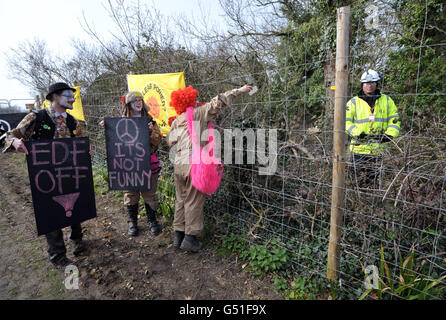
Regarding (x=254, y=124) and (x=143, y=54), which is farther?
(x=143, y=54)

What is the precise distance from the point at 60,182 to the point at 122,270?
1.17 m

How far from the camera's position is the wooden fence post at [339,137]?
1887 millimetres

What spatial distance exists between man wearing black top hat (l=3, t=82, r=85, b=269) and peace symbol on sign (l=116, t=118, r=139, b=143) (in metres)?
0.50

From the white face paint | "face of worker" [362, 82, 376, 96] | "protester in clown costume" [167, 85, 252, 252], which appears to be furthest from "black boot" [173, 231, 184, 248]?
"face of worker" [362, 82, 376, 96]

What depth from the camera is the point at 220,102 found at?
2.56 metres

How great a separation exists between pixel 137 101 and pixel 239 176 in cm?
160

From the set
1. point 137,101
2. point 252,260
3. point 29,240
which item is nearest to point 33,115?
point 137,101

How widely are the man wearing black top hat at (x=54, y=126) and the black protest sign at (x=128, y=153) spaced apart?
0.45 m

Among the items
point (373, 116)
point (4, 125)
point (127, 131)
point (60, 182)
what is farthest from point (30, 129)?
point (4, 125)

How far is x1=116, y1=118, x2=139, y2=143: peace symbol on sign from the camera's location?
313 cm

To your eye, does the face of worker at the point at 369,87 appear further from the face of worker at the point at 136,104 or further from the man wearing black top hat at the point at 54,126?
the man wearing black top hat at the point at 54,126

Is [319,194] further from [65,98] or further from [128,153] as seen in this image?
[65,98]

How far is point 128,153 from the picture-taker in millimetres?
3203
